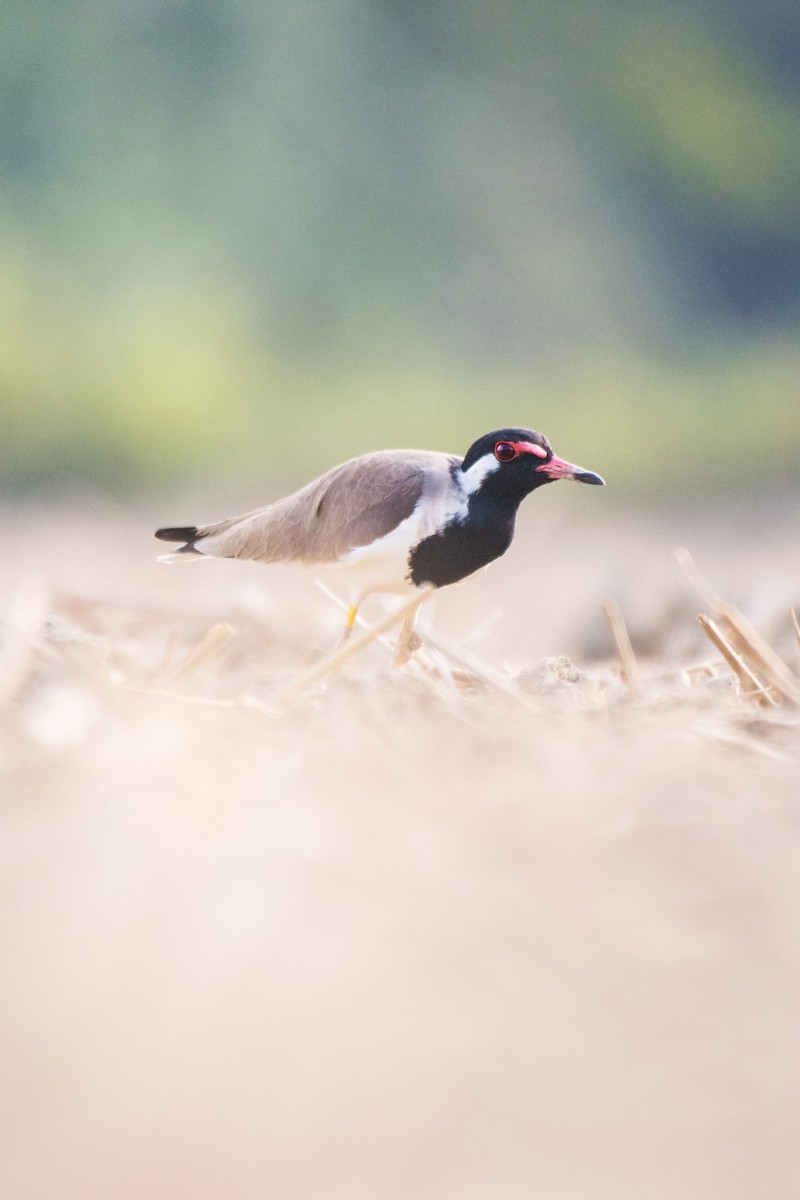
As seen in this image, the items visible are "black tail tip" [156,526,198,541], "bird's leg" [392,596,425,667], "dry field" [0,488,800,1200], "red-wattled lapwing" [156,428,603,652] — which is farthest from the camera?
"black tail tip" [156,526,198,541]

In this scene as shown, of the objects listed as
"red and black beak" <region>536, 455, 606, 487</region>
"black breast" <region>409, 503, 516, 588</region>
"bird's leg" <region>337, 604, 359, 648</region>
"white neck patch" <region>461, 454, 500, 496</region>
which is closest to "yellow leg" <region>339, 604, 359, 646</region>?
"bird's leg" <region>337, 604, 359, 648</region>

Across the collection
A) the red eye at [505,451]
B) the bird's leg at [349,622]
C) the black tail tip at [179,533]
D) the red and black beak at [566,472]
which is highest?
the red eye at [505,451]

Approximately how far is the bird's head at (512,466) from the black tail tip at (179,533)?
60 centimetres

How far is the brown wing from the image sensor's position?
6.06 ft

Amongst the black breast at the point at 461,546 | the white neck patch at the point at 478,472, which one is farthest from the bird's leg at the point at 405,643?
the white neck patch at the point at 478,472

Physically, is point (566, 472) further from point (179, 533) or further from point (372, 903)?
point (372, 903)

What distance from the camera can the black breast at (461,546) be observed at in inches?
71.1

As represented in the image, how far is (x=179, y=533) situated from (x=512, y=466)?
0.69 meters

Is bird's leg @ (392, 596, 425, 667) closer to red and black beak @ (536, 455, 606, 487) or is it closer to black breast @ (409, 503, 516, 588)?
black breast @ (409, 503, 516, 588)

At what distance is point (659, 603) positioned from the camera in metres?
2.72

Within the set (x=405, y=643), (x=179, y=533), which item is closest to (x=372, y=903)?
(x=405, y=643)

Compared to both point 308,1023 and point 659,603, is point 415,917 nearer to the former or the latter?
point 308,1023

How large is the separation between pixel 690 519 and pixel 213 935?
548cm

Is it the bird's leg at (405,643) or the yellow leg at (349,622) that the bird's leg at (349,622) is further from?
the bird's leg at (405,643)
